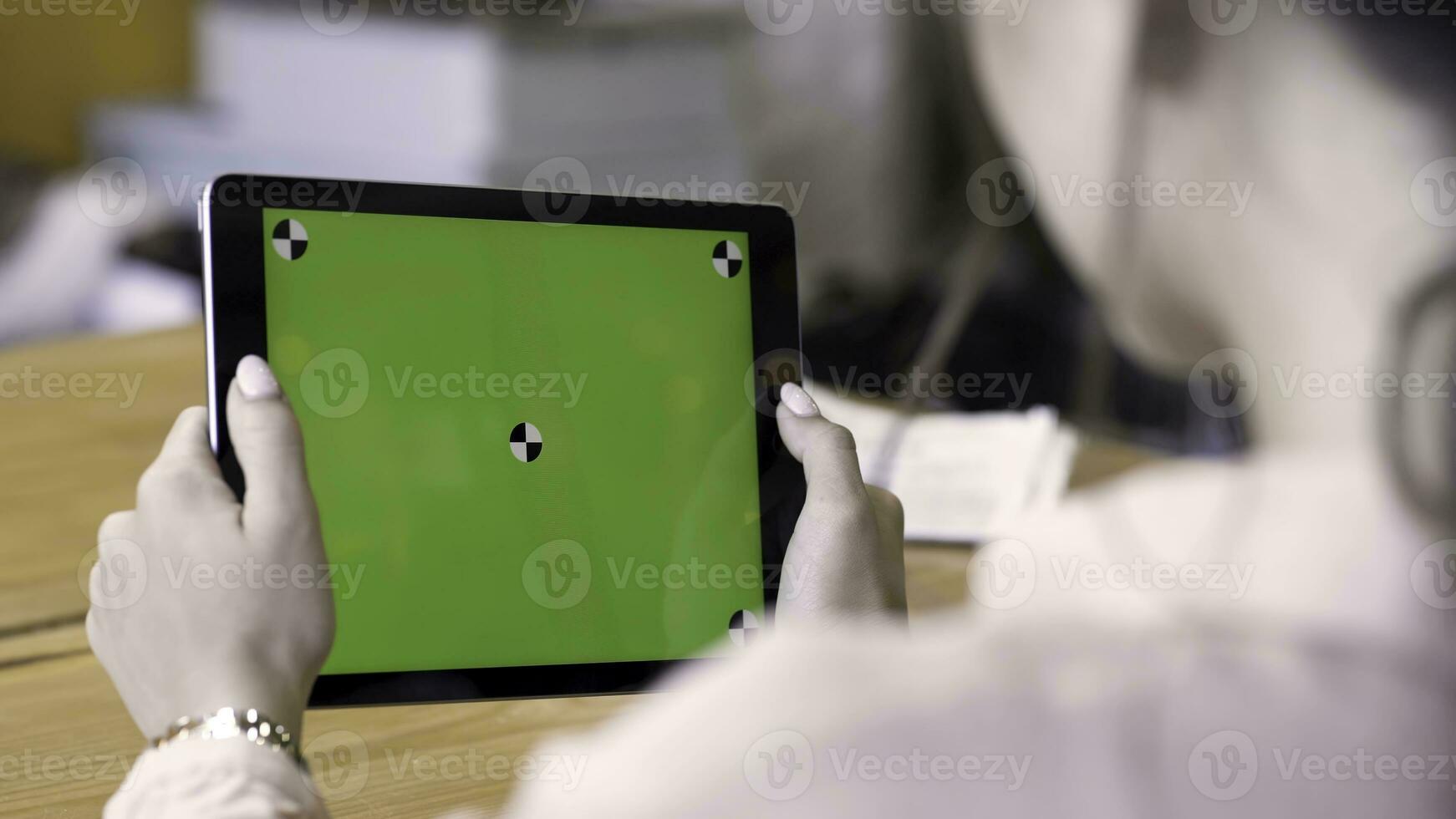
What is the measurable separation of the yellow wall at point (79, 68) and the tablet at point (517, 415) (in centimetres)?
244

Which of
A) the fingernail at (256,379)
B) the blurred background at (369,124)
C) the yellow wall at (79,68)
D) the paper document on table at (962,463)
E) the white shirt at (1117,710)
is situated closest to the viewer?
the white shirt at (1117,710)

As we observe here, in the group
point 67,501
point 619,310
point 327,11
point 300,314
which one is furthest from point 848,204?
point 327,11

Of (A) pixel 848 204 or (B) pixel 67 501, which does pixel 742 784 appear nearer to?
(A) pixel 848 204

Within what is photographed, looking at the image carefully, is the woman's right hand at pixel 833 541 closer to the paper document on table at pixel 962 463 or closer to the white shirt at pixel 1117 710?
the white shirt at pixel 1117 710

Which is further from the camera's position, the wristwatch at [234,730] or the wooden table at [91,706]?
the wooden table at [91,706]

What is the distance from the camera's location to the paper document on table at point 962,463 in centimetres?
84

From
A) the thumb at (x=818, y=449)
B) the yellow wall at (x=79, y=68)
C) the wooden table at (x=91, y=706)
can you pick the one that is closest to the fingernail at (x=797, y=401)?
the thumb at (x=818, y=449)

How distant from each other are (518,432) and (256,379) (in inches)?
4.2

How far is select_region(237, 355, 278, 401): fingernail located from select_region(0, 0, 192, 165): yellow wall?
2474 millimetres

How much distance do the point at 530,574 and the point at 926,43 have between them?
35 cm

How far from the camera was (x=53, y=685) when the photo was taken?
57 centimetres

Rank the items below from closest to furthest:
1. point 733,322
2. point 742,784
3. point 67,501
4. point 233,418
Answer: point 742,784 → point 233,418 → point 733,322 → point 67,501

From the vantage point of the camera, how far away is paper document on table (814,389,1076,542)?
0.84m

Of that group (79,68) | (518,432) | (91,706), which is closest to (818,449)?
(518,432)
